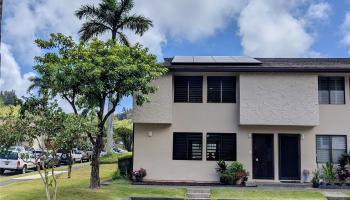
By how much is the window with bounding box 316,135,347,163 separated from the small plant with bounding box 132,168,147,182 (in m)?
8.84

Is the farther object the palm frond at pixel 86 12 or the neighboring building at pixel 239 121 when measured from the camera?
the palm frond at pixel 86 12

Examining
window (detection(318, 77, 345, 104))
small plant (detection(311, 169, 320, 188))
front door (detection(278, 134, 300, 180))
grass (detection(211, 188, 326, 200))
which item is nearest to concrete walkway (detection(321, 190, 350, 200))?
grass (detection(211, 188, 326, 200))

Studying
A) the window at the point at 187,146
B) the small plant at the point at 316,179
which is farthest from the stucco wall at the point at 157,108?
the small plant at the point at 316,179

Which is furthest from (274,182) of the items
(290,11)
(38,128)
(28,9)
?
(28,9)

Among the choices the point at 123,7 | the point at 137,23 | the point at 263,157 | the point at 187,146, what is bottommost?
the point at 263,157

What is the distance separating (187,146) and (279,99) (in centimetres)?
520

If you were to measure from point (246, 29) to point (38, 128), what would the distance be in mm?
16429

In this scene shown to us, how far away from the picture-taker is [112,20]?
3284 cm

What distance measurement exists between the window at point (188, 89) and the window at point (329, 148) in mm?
6502

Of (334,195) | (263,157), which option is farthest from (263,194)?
(263,157)

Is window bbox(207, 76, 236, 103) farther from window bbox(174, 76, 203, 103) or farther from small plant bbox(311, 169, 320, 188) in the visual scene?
small plant bbox(311, 169, 320, 188)

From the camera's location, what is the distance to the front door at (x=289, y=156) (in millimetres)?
21375

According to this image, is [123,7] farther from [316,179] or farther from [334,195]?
[334,195]

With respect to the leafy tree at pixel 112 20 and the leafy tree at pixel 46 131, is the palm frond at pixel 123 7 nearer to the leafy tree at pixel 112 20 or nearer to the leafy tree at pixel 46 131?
the leafy tree at pixel 112 20
